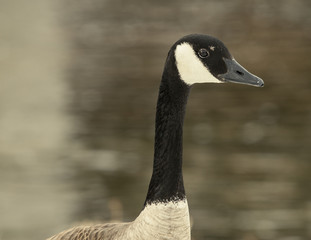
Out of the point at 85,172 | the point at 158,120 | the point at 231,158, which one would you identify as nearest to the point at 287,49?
the point at 231,158

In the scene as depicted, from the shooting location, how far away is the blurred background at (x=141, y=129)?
9625 mm

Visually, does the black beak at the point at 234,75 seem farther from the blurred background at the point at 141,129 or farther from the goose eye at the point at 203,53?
the blurred background at the point at 141,129

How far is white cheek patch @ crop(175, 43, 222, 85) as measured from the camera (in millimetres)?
4996

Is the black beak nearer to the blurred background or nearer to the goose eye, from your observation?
the goose eye

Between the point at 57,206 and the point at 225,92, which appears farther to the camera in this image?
the point at 225,92

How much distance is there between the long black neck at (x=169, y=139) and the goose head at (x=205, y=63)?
0.08 meters

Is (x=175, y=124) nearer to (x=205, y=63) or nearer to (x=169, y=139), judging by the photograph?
(x=169, y=139)

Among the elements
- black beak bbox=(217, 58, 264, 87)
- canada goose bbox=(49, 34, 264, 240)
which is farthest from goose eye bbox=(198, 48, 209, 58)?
black beak bbox=(217, 58, 264, 87)

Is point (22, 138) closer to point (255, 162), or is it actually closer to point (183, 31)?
point (255, 162)

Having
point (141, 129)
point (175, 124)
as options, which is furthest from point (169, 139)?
point (141, 129)

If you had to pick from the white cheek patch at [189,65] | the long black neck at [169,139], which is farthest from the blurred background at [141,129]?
the white cheek patch at [189,65]

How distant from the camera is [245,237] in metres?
8.82

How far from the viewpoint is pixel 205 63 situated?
5.05m

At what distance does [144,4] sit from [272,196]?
58.1ft
